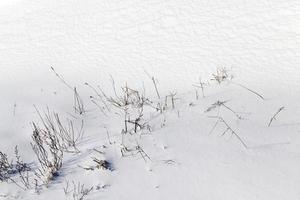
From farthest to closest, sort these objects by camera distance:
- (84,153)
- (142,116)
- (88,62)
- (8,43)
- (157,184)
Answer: (8,43)
(88,62)
(142,116)
(84,153)
(157,184)

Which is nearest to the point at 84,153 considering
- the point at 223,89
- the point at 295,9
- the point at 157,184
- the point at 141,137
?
the point at 141,137

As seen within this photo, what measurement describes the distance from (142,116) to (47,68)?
1139mm

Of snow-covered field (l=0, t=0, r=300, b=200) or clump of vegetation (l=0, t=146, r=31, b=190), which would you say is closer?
snow-covered field (l=0, t=0, r=300, b=200)

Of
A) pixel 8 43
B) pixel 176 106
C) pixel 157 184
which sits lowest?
pixel 157 184

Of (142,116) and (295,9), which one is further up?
(295,9)

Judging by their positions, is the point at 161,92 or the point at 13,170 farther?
the point at 161,92

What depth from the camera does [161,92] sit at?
10.9 feet

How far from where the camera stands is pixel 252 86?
3.21 metres

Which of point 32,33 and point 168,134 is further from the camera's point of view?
point 32,33

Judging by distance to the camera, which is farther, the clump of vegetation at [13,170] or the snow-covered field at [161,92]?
the clump of vegetation at [13,170]

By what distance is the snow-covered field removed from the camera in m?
2.49

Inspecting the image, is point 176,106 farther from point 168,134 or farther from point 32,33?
point 32,33

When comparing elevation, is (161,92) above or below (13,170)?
above

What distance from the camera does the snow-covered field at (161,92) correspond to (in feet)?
8.18
